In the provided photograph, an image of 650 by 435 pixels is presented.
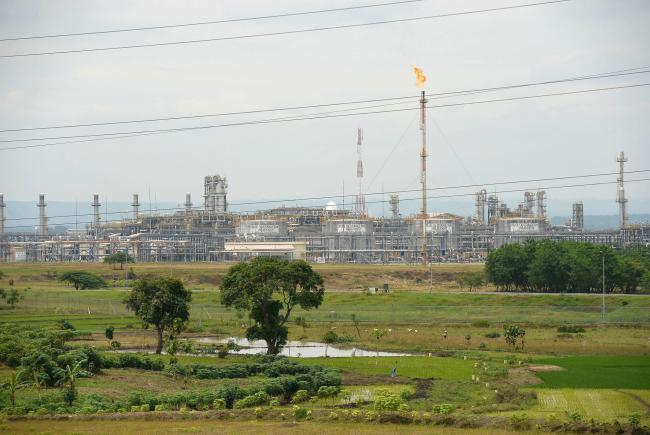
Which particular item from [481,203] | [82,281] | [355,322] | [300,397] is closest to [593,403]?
[300,397]

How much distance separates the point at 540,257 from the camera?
261 ft

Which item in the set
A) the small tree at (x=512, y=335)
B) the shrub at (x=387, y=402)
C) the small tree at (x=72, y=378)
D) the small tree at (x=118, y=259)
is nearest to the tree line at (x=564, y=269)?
the small tree at (x=512, y=335)

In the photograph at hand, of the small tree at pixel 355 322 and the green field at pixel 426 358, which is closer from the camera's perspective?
the green field at pixel 426 358

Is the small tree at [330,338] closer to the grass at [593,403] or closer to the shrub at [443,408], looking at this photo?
the grass at [593,403]

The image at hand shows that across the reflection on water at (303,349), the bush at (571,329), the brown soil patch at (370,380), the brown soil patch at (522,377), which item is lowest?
the reflection on water at (303,349)

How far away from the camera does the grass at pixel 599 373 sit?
3319 cm

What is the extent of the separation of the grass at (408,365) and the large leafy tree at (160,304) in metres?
7.02

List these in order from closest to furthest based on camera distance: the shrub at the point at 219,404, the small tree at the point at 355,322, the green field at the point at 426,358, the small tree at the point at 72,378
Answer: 1. the green field at the point at 426,358
2. the shrub at the point at 219,404
3. the small tree at the point at 72,378
4. the small tree at the point at 355,322

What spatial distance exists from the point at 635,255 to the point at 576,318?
36.9 metres

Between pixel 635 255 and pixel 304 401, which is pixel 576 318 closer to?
pixel 304 401

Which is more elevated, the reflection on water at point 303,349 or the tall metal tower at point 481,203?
the tall metal tower at point 481,203

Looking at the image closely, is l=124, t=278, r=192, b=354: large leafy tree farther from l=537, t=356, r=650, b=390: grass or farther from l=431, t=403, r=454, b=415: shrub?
l=431, t=403, r=454, b=415: shrub

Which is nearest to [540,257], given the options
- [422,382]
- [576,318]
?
[576,318]

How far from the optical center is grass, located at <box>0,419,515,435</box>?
82.2ft
